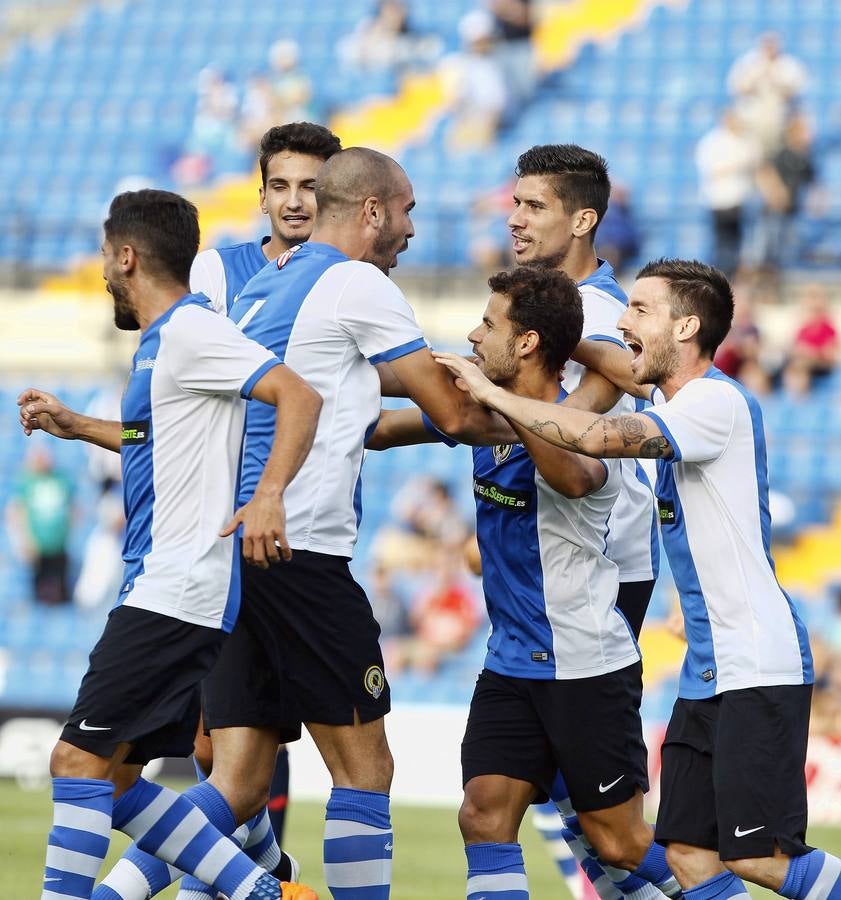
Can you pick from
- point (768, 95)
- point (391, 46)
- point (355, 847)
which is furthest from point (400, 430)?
point (391, 46)

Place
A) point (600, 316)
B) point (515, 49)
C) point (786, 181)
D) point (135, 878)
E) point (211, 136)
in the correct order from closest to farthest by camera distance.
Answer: point (135, 878) < point (600, 316) < point (786, 181) < point (515, 49) < point (211, 136)

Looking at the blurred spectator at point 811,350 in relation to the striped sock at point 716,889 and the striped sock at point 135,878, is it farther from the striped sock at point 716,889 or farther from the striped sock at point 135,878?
the striped sock at point 135,878

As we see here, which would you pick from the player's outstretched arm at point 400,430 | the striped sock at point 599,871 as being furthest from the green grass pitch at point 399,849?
the player's outstretched arm at point 400,430

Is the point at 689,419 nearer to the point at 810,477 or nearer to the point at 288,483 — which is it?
the point at 288,483

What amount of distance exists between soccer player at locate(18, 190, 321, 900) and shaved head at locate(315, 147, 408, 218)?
1.35 feet

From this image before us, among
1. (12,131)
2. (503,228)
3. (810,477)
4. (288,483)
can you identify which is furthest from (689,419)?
(12,131)

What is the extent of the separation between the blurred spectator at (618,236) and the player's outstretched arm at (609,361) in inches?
368

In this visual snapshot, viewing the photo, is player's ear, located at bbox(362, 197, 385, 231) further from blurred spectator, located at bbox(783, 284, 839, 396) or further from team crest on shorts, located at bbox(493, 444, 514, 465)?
blurred spectator, located at bbox(783, 284, 839, 396)

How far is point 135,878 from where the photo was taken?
4910 mm

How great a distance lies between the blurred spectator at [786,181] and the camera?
14859mm

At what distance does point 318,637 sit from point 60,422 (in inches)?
44.6

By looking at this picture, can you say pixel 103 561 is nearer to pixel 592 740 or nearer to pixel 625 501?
pixel 625 501

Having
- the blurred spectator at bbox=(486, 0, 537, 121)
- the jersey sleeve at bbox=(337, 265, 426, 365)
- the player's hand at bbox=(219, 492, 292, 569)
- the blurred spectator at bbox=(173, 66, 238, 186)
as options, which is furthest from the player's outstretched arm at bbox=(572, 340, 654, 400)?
the blurred spectator at bbox=(173, 66, 238, 186)

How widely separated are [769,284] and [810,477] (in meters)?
1.82
